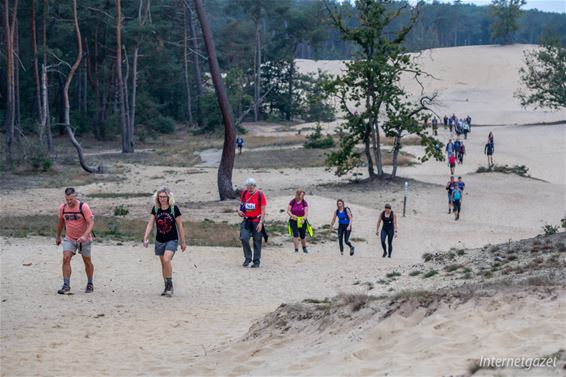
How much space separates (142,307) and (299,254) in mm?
6352

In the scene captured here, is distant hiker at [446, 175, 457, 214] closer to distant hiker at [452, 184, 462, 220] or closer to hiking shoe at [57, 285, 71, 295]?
distant hiker at [452, 184, 462, 220]

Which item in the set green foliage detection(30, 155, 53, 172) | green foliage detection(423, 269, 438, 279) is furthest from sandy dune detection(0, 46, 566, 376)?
green foliage detection(30, 155, 53, 172)

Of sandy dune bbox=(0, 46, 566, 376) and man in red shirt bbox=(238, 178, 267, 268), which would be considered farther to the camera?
man in red shirt bbox=(238, 178, 267, 268)

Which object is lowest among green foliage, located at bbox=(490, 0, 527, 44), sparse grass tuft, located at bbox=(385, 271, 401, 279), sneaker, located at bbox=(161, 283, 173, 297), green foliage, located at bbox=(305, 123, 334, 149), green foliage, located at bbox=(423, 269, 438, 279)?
sneaker, located at bbox=(161, 283, 173, 297)

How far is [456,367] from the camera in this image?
6867 millimetres

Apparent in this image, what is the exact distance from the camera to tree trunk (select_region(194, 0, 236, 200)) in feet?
94.7

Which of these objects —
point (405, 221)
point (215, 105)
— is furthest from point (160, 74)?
point (405, 221)

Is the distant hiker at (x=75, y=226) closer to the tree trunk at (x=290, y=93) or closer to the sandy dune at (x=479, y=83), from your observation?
the sandy dune at (x=479, y=83)

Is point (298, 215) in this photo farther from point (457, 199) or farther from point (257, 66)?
point (257, 66)

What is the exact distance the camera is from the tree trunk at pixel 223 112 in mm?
28875

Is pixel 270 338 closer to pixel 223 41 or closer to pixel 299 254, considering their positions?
pixel 299 254

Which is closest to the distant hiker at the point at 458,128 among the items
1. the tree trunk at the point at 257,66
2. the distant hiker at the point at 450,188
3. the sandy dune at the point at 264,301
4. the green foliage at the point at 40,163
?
the tree trunk at the point at 257,66

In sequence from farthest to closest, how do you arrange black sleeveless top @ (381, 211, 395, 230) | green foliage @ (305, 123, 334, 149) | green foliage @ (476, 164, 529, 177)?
green foliage @ (305, 123, 334, 149)
green foliage @ (476, 164, 529, 177)
black sleeveless top @ (381, 211, 395, 230)

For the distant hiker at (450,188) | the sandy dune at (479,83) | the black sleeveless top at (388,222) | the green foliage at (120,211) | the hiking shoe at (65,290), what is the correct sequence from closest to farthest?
the hiking shoe at (65,290) → the black sleeveless top at (388,222) → the green foliage at (120,211) → the distant hiker at (450,188) → the sandy dune at (479,83)
